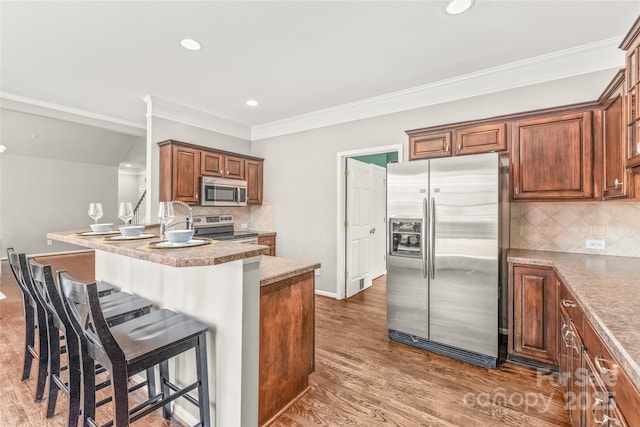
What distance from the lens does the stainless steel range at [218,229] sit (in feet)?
14.0

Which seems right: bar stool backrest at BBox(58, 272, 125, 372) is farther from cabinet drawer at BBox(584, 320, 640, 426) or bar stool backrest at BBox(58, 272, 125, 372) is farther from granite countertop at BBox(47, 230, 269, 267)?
cabinet drawer at BBox(584, 320, 640, 426)

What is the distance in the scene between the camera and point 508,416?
188cm

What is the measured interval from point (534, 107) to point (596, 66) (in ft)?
1.76

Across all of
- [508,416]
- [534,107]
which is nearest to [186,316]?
[508,416]

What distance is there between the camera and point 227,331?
155 cm

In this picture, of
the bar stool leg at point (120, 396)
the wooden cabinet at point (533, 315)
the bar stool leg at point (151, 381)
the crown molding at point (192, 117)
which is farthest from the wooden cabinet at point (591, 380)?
the crown molding at point (192, 117)

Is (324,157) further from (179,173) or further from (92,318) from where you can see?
(92,318)

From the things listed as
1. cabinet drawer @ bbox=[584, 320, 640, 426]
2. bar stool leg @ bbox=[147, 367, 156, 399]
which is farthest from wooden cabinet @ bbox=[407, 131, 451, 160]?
bar stool leg @ bbox=[147, 367, 156, 399]

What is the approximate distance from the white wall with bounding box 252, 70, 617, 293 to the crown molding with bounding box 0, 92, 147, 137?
2.24 meters

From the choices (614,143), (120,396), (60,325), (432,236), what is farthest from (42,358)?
(614,143)

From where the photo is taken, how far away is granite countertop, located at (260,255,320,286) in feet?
5.63

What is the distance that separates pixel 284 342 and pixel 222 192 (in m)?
3.07

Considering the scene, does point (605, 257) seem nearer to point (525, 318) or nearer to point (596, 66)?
point (525, 318)

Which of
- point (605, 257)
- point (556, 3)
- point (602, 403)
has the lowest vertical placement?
point (602, 403)
